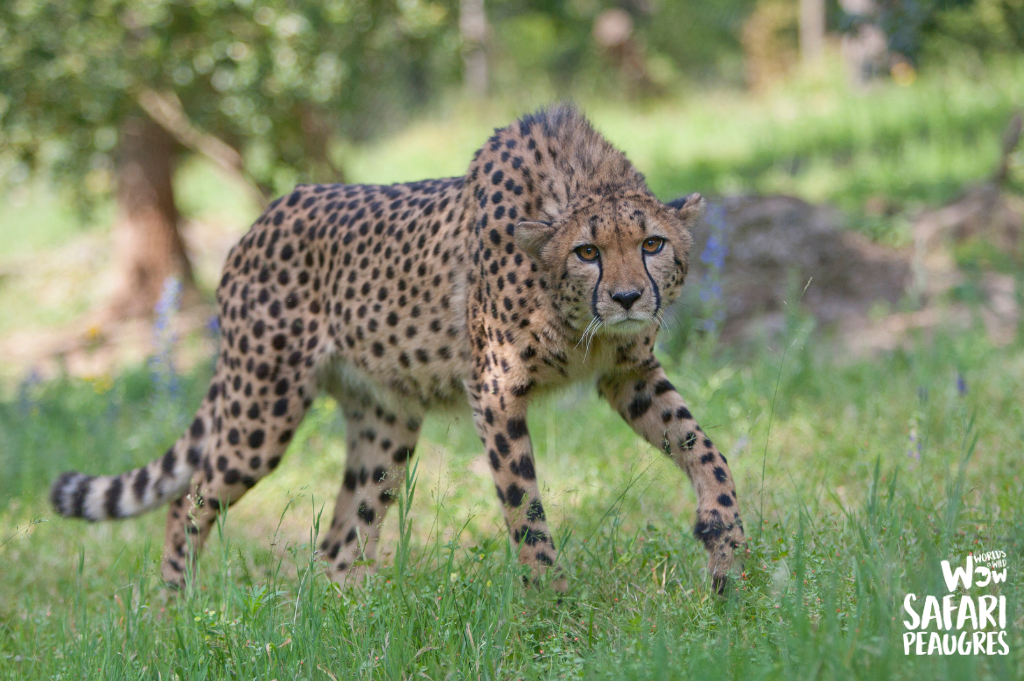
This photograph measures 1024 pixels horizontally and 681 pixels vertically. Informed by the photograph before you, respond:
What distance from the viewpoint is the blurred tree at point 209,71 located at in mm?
6363

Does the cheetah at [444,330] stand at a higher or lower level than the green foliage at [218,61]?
lower

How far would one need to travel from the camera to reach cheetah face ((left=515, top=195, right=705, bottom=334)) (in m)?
2.48

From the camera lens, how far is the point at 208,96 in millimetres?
6969

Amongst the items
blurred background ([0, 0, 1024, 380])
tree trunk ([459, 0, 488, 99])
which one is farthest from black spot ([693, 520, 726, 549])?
tree trunk ([459, 0, 488, 99])

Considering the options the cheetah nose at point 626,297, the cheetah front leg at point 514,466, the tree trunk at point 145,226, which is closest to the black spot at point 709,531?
the cheetah front leg at point 514,466

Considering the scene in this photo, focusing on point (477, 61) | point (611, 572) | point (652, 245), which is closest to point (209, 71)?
point (652, 245)

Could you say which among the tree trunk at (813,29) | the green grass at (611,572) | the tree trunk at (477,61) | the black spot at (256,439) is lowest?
the green grass at (611,572)

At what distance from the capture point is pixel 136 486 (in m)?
3.45

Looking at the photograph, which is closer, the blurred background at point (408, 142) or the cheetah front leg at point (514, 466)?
the cheetah front leg at point (514, 466)

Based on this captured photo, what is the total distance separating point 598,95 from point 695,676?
51.1ft

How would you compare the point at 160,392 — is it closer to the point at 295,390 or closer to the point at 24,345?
the point at 295,390

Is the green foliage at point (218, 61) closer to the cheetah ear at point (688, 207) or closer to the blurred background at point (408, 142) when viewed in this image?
the blurred background at point (408, 142)

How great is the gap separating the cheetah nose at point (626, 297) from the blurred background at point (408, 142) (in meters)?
1.32

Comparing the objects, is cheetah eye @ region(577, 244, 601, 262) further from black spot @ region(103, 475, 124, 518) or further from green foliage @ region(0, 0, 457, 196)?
green foliage @ region(0, 0, 457, 196)
